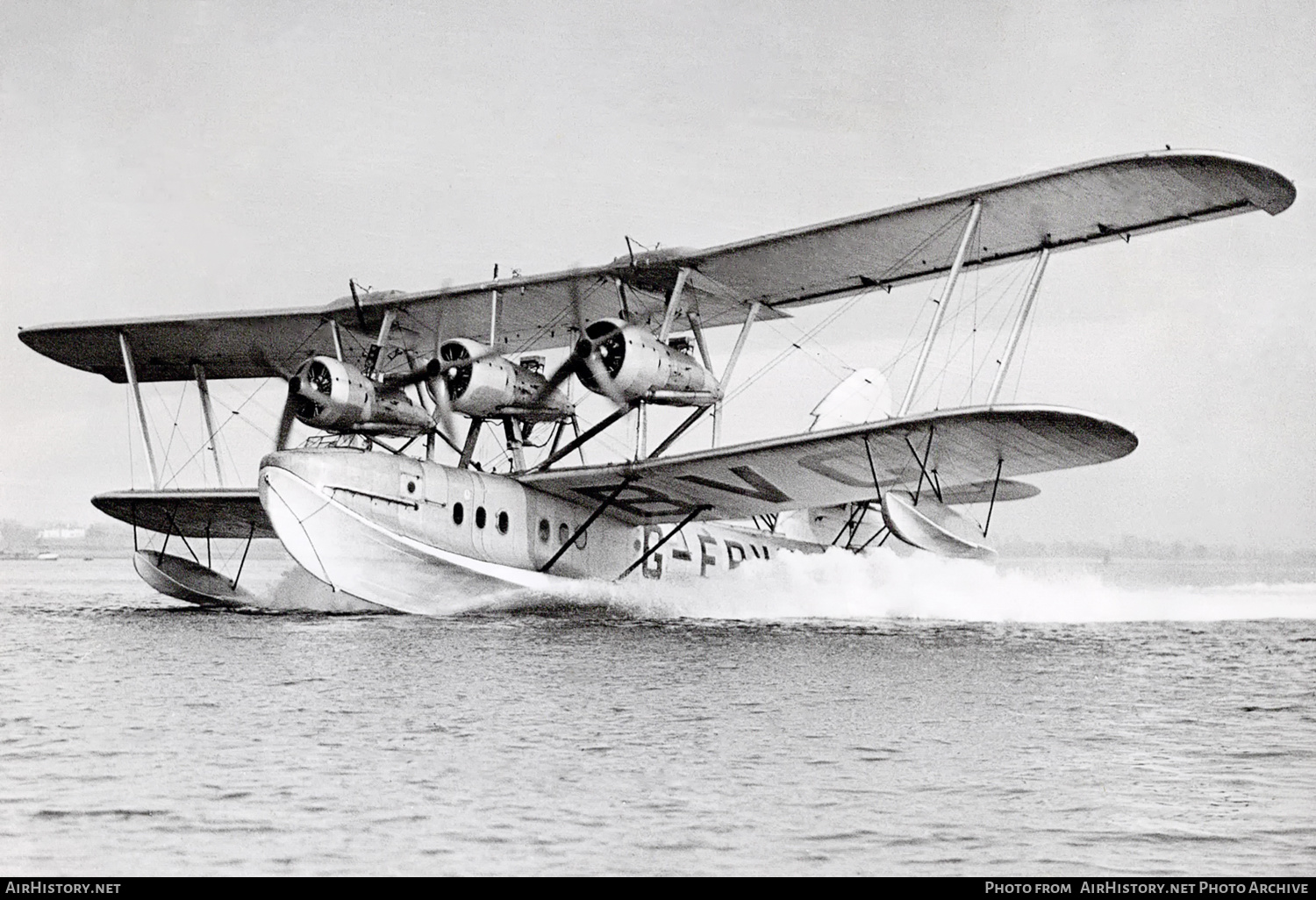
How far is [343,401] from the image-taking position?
2098 centimetres

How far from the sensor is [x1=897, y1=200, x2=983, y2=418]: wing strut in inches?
696

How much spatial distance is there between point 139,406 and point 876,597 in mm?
15409

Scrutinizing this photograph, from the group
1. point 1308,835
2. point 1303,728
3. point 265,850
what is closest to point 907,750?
point 1308,835

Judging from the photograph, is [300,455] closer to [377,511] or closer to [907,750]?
[377,511]

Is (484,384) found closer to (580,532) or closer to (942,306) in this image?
(580,532)

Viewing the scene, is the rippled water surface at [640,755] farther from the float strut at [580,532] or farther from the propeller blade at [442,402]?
the float strut at [580,532]

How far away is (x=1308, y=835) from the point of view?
6754 millimetres

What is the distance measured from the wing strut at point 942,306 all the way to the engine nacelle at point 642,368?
14.1ft

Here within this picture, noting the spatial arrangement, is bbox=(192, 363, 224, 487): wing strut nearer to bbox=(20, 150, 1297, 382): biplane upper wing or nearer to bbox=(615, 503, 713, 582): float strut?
bbox=(20, 150, 1297, 382): biplane upper wing

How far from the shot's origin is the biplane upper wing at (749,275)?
57.2 feet

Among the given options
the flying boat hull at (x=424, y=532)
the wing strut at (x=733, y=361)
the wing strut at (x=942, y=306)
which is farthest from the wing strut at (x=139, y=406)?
the wing strut at (x=942, y=306)

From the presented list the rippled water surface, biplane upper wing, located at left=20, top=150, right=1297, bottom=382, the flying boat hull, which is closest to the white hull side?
the flying boat hull

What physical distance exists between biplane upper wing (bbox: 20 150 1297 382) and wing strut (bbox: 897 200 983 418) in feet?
1.02
